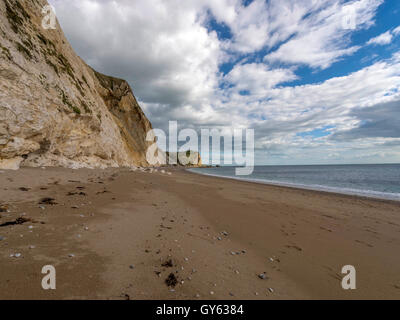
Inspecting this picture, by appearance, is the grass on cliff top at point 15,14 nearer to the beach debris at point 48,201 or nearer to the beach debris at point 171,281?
the beach debris at point 48,201

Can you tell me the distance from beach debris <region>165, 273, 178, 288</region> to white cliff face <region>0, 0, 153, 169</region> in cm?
1267

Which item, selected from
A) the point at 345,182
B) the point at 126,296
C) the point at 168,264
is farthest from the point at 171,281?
the point at 345,182

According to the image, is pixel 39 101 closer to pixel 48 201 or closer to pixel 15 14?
pixel 15 14

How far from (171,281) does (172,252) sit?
3.20 ft

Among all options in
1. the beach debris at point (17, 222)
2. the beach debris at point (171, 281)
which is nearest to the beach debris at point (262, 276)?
the beach debris at point (171, 281)

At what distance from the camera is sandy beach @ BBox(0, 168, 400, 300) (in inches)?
102

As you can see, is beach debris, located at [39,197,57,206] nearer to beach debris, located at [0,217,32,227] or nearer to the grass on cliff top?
beach debris, located at [0,217,32,227]

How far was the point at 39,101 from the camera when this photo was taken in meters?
12.3

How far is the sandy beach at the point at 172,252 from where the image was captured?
8.53ft

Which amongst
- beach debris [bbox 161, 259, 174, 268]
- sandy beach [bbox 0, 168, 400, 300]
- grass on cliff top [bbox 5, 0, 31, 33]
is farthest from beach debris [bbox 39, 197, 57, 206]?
grass on cliff top [bbox 5, 0, 31, 33]

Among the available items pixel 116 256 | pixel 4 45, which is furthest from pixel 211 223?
pixel 4 45

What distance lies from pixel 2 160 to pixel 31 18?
14.9 meters
